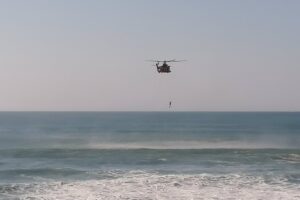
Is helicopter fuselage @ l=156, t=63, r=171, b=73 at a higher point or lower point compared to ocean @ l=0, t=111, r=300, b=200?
higher

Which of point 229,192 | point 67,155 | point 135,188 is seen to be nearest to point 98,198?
point 135,188

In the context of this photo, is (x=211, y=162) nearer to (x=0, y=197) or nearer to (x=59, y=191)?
(x=59, y=191)

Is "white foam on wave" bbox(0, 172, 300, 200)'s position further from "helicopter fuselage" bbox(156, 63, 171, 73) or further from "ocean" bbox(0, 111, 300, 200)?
"helicopter fuselage" bbox(156, 63, 171, 73)

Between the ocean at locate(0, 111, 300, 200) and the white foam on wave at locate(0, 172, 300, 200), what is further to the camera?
the ocean at locate(0, 111, 300, 200)

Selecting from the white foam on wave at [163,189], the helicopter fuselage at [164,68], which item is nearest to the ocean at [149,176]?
the white foam on wave at [163,189]

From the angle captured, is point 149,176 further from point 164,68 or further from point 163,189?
point 164,68

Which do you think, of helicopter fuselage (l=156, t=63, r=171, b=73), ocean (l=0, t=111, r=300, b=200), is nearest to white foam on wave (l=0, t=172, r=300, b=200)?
ocean (l=0, t=111, r=300, b=200)

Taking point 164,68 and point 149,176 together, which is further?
point 149,176

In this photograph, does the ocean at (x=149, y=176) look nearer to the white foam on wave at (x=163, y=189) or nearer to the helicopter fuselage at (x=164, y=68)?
the white foam on wave at (x=163, y=189)

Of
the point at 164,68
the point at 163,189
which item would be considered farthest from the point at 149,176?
the point at 164,68
